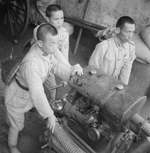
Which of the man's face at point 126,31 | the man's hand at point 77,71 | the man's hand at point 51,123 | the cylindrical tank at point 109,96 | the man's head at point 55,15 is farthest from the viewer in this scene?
the man's head at point 55,15

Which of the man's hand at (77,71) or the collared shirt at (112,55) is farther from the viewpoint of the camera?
the collared shirt at (112,55)

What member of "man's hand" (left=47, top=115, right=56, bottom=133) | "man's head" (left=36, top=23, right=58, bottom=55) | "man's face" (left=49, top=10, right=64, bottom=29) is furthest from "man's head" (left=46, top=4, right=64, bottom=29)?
"man's hand" (left=47, top=115, right=56, bottom=133)

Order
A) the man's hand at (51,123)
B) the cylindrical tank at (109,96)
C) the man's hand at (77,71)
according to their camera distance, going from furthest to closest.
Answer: the man's hand at (77,71) → the man's hand at (51,123) → the cylindrical tank at (109,96)

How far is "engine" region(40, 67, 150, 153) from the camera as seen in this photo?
7.30 ft

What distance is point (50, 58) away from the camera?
279 cm

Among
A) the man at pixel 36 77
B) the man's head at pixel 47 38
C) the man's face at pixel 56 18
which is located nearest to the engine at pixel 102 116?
the man at pixel 36 77

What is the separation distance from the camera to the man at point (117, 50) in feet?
10.7

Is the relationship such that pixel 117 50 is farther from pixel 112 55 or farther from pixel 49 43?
pixel 49 43

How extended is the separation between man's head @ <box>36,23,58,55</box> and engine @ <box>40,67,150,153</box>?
1.22 feet

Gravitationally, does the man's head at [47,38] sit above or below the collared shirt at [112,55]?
above

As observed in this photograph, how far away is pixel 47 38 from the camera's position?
2.53m

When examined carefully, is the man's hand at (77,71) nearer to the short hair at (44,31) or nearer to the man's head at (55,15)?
the short hair at (44,31)

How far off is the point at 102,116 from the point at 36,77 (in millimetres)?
704

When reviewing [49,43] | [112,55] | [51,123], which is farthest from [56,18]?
[51,123]
